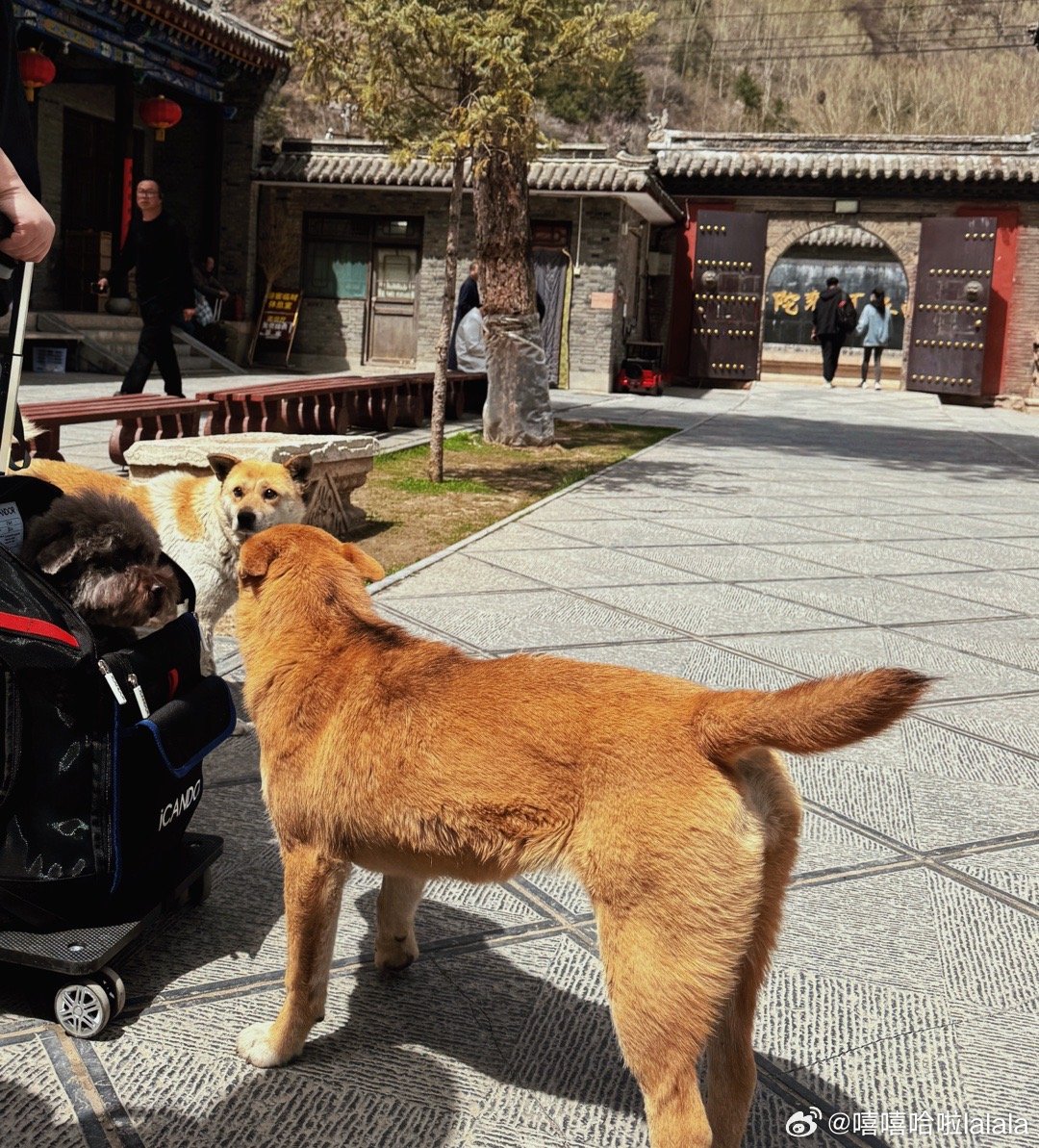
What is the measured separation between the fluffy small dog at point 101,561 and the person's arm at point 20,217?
1.98 feet

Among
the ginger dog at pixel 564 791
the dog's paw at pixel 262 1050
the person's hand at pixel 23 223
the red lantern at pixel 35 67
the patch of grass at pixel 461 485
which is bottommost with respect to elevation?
the dog's paw at pixel 262 1050

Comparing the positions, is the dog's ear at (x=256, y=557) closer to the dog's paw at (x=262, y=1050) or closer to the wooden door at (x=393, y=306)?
the dog's paw at (x=262, y=1050)

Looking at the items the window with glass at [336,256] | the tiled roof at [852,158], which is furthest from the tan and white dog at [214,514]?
the tiled roof at [852,158]

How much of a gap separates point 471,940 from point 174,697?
0.94 meters

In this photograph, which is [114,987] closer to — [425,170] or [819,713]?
[819,713]

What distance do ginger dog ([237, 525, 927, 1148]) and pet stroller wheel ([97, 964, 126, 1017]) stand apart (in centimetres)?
29

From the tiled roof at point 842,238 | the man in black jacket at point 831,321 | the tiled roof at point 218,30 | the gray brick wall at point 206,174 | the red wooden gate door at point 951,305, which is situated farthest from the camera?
the tiled roof at point 842,238

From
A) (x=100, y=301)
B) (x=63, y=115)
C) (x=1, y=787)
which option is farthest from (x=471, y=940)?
(x=63, y=115)

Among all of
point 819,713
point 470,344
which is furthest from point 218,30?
point 819,713

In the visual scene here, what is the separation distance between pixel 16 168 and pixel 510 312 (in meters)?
10.1

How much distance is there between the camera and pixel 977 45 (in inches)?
2520

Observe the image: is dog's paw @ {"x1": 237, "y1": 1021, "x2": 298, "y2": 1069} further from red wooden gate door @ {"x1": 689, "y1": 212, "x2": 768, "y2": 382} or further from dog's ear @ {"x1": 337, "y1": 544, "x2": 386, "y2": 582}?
red wooden gate door @ {"x1": 689, "y1": 212, "x2": 768, "y2": 382}

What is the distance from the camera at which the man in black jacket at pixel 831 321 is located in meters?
26.5

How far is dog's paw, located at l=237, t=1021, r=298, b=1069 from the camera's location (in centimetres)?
235
